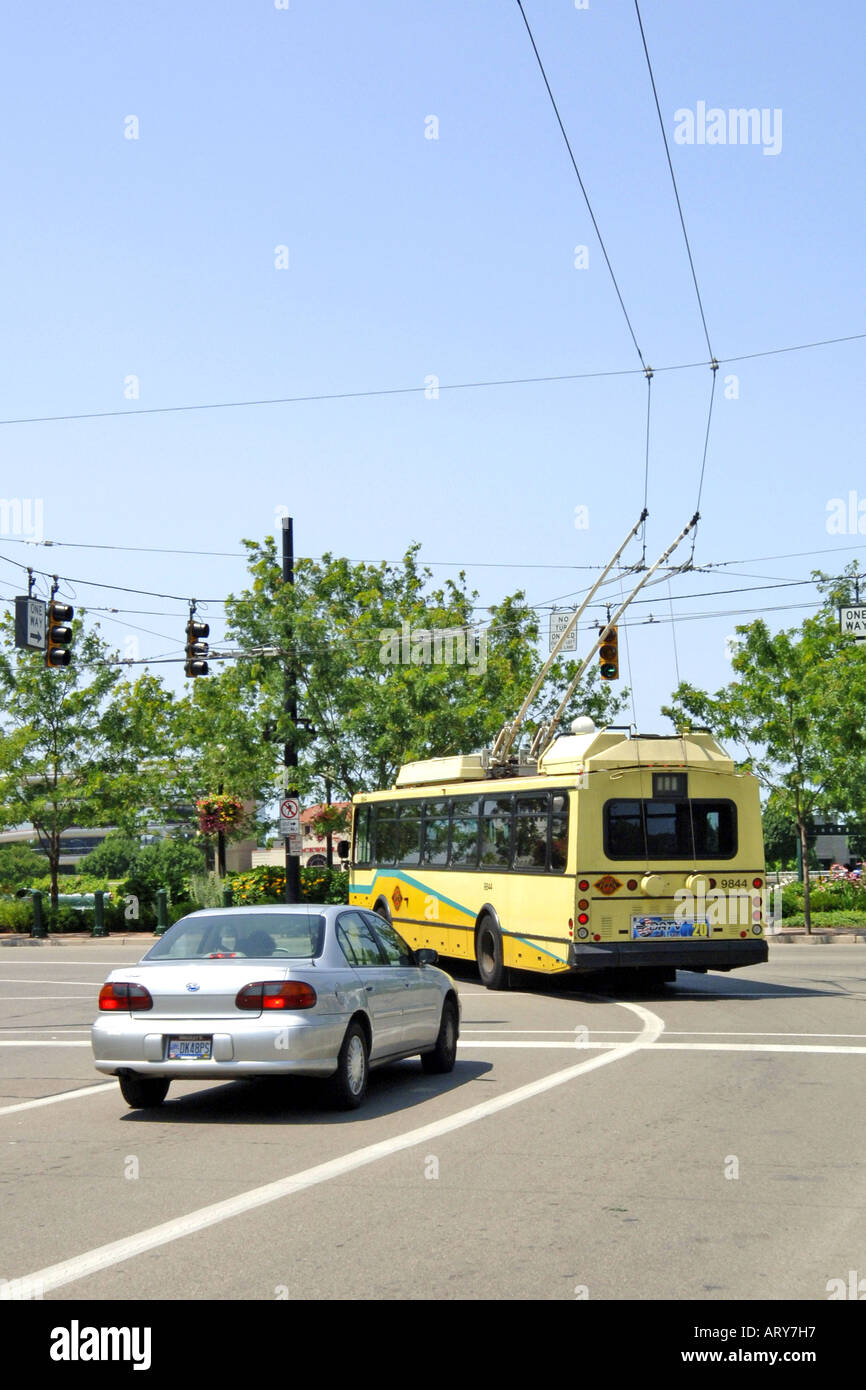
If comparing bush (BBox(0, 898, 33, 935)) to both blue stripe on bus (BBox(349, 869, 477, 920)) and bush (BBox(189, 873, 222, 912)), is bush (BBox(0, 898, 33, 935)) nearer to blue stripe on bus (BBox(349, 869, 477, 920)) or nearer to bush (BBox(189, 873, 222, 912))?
bush (BBox(189, 873, 222, 912))

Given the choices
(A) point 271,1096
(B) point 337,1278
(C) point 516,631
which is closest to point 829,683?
(C) point 516,631

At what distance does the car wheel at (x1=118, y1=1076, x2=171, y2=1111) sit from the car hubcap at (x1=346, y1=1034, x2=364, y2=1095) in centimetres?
135

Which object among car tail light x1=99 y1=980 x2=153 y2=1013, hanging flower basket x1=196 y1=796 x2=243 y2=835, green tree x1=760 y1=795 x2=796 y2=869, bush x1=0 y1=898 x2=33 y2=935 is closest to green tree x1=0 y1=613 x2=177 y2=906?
bush x1=0 y1=898 x2=33 y2=935

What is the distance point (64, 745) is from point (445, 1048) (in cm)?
2893

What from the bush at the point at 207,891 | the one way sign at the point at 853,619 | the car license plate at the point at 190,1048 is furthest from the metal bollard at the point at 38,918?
the car license plate at the point at 190,1048

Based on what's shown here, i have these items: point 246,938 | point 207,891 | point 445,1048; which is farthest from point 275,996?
point 207,891

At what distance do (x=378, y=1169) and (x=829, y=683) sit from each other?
95.4 ft

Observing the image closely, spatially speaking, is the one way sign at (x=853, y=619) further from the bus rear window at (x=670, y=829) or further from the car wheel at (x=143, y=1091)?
the car wheel at (x=143, y=1091)

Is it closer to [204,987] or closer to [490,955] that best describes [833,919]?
[490,955]

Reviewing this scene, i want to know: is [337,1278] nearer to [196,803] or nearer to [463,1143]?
[463,1143]

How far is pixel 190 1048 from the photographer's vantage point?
10406 mm

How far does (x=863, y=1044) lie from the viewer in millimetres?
14562

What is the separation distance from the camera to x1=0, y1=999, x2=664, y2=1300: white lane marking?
6258mm

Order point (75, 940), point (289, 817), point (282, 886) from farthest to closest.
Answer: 1. point (282, 886)
2. point (75, 940)
3. point (289, 817)
